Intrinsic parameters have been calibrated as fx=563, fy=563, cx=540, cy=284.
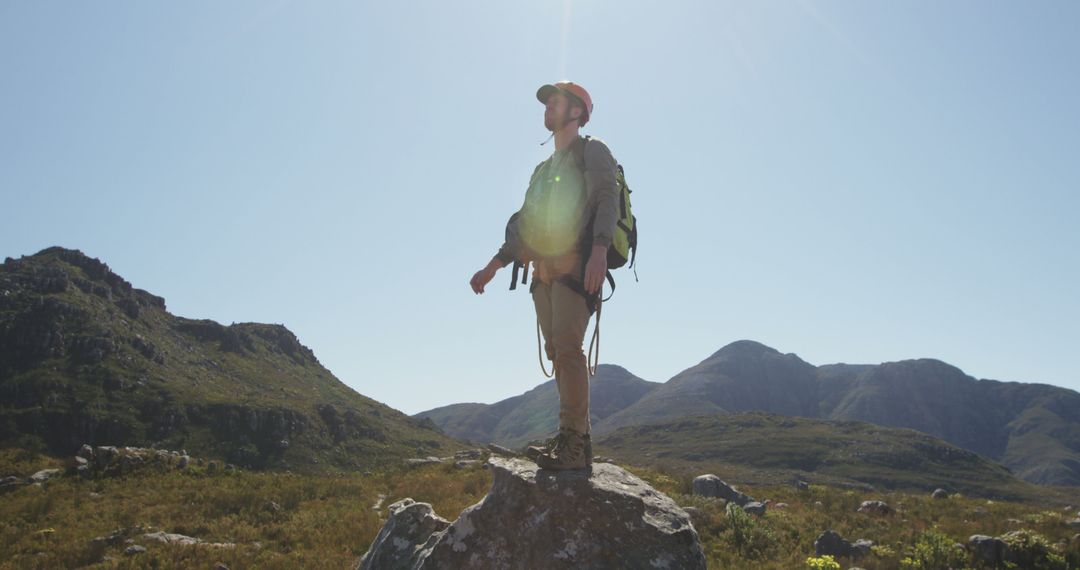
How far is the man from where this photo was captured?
18.2 ft

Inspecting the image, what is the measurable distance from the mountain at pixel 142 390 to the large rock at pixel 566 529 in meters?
68.9

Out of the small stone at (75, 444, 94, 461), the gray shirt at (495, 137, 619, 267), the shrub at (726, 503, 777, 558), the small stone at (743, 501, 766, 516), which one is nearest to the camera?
the gray shirt at (495, 137, 619, 267)

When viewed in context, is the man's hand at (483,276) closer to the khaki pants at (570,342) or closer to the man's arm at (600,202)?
the khaki pants at (570,342)

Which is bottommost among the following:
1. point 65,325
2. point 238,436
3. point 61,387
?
point 238,436

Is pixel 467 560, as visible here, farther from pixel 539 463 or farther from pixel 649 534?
pixel 649 534

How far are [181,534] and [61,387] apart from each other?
81.5 m

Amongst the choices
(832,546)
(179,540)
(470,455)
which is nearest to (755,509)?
(832,546)

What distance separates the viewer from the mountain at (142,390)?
67.6 metres

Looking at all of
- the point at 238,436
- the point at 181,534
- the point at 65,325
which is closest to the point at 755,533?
the point at 181,534

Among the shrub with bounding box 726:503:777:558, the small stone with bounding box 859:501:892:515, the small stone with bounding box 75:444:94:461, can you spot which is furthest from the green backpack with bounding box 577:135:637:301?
the small stone with bounding box 75:444:94:461

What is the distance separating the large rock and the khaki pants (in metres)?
0.64

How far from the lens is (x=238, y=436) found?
70.2 metres

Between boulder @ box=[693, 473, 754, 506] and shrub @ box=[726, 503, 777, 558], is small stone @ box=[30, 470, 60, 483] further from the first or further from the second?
boulder @ box=[693, 473, 754, 506]

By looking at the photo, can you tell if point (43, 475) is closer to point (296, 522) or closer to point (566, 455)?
point (296, 522)
